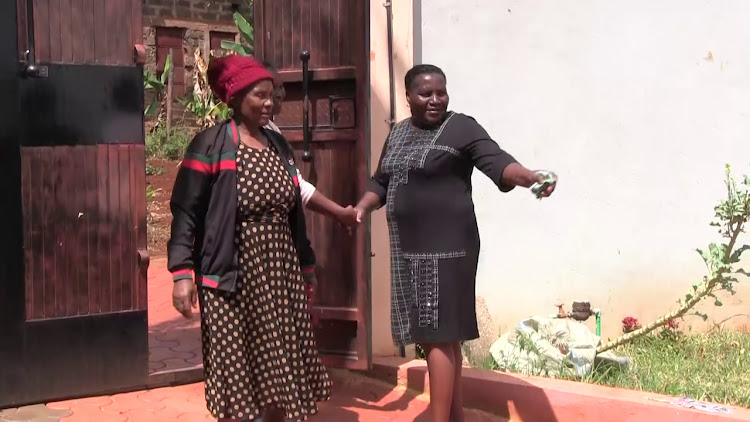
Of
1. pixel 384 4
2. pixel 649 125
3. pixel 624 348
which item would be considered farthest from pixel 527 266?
pixel 384 4

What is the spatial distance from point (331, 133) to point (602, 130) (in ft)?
5.72

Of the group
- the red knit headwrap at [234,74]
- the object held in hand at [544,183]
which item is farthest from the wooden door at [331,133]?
the object held in hand at [544,183]

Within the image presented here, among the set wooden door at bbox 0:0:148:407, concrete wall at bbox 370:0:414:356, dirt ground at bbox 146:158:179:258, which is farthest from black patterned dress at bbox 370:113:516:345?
dirt ground at bbox 146:158:179:258

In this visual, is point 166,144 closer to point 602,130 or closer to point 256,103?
point 602,130

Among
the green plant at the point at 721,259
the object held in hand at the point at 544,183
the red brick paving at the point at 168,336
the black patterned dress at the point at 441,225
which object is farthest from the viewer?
the red brick paving at the point at 168,336

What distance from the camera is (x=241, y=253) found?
10.9 feet

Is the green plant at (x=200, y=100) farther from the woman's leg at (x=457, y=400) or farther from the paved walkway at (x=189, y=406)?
the woman's leg at (x=457, y=400)

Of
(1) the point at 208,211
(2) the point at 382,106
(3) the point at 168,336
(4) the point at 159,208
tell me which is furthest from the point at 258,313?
(4) the point at 159,208

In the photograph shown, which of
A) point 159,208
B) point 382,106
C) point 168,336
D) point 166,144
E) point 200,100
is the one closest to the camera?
point 382,106

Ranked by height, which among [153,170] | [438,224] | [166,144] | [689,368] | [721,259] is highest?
[166,144]

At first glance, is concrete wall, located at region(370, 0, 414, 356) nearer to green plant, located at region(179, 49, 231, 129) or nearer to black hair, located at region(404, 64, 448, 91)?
black hair, located at region(404, 64, 448, 91)

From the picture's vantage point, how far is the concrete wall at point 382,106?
4.67 meters

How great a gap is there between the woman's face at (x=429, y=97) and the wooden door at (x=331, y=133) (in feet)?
2.61

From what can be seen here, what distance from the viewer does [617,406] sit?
12.6ft
